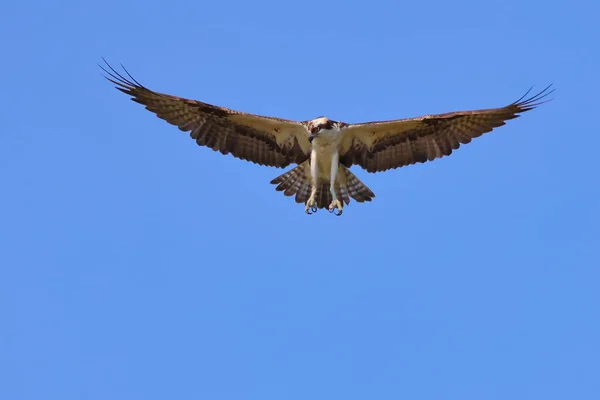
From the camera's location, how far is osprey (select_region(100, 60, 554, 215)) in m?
34.2

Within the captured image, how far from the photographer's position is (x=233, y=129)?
3475 cm

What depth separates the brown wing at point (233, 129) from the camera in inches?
1353

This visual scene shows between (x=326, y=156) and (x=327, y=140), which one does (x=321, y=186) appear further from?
(x=327, y=140)

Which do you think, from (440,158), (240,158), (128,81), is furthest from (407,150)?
(128,81)

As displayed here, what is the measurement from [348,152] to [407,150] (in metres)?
1.07

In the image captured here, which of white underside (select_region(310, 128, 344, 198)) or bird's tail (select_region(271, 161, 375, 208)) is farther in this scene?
bird's tail (select_region(271, 161, 375, 208))

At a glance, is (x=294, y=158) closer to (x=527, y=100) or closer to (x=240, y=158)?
(x=240, y=158)

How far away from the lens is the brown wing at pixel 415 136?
34.1m

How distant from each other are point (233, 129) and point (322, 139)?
5.71 ft

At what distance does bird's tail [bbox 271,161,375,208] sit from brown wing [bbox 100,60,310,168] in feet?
0.85

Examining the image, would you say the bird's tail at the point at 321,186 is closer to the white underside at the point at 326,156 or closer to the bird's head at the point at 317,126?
the white underside at the point at 326,156

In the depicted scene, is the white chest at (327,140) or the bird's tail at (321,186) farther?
the bird's tail at (321,186)

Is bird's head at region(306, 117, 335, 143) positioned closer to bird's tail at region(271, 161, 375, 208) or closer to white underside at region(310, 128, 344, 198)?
white underside at region(310, 128, 344, 198)

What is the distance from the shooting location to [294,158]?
35.0 meters
